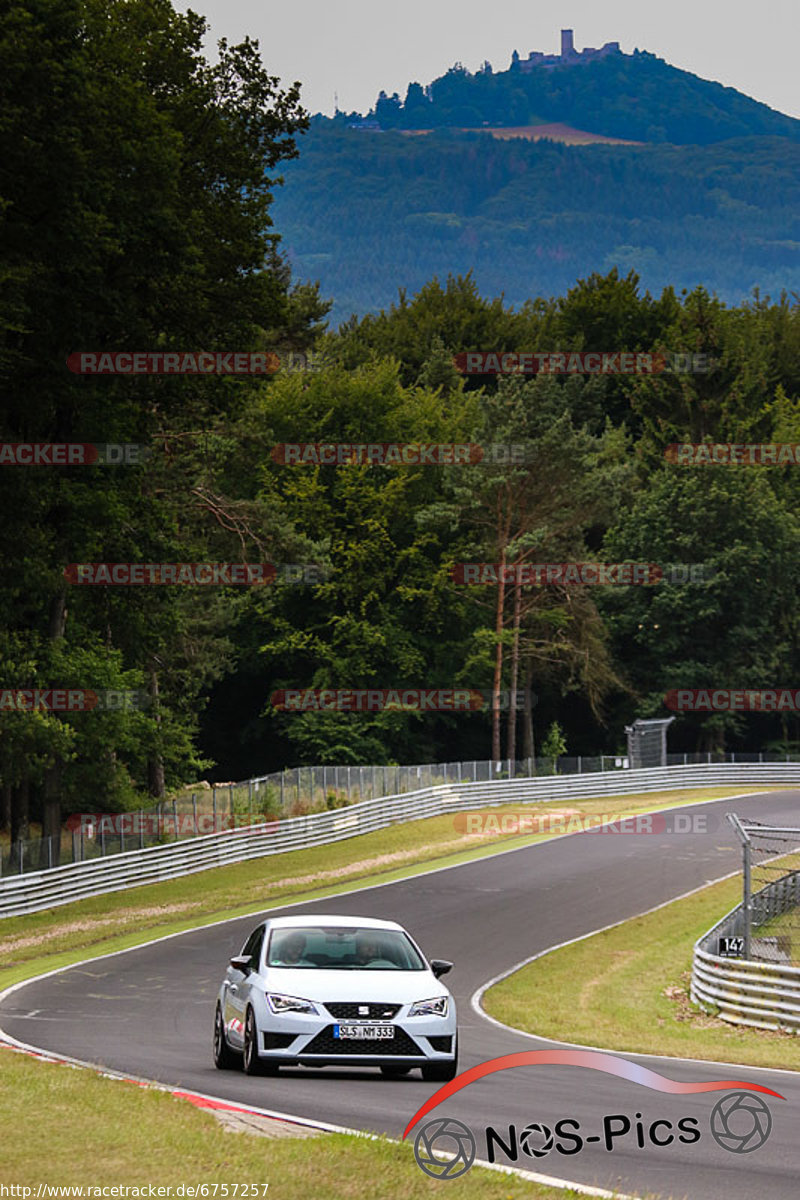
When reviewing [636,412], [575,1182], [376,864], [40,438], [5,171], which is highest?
[636,412]

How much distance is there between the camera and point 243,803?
46188 mm

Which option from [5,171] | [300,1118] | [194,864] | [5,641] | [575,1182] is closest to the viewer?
[575,1182]

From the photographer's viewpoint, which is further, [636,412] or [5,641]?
[636,412]

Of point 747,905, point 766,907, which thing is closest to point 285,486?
point 766,907

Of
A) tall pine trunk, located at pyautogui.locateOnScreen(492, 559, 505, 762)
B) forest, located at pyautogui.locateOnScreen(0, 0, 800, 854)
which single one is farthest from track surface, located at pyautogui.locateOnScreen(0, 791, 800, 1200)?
tall pine trunk, located at pyautogui.locateOnScreen(492, 559, 505, 762)

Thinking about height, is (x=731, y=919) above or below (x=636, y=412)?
below

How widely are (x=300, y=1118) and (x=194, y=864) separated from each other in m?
31.5

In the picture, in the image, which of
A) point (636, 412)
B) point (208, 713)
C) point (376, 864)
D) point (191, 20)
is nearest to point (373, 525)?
point (208, 713)

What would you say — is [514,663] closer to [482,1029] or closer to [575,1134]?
[482,1029]

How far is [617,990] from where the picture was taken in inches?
991

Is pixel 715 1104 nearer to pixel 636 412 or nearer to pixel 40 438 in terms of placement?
pixel 40 438

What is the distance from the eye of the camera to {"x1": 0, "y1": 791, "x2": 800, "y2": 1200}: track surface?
9586 millimetres

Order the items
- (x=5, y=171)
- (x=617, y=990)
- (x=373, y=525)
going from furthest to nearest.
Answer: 1. (x=373, y=525)
2. (x=5, y=171)
3. (x=617, y=990)

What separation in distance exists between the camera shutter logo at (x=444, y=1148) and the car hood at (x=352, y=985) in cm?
228
